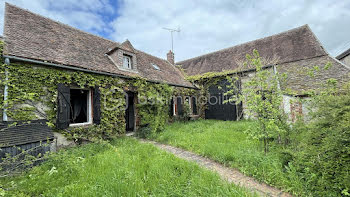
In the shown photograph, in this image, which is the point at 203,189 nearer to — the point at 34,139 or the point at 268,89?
the point at 268,89

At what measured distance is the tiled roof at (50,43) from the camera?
5.17m

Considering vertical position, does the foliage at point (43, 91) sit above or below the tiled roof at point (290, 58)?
below

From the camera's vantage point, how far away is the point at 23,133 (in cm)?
393

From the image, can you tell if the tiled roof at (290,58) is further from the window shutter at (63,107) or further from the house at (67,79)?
the window shutter at (63,107)

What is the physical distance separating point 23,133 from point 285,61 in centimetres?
1463

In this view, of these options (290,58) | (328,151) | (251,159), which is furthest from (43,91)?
(290,58)

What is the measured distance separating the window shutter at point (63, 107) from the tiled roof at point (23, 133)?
63 cm

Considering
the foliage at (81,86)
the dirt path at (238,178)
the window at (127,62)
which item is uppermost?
the window at (127,62)

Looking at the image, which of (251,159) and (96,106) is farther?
(96,106)

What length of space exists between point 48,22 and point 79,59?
341cm

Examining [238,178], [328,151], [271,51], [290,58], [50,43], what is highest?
[271,51]

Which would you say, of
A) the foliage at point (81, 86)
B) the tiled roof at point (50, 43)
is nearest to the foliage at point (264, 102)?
the foliage at point (81, 86)

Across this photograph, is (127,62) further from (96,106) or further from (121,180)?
(121,180)

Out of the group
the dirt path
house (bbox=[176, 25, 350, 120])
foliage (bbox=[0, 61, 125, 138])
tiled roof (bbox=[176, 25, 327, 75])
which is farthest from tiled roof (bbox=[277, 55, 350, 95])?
foliage (bbox=[0, 61, 125, 138])
